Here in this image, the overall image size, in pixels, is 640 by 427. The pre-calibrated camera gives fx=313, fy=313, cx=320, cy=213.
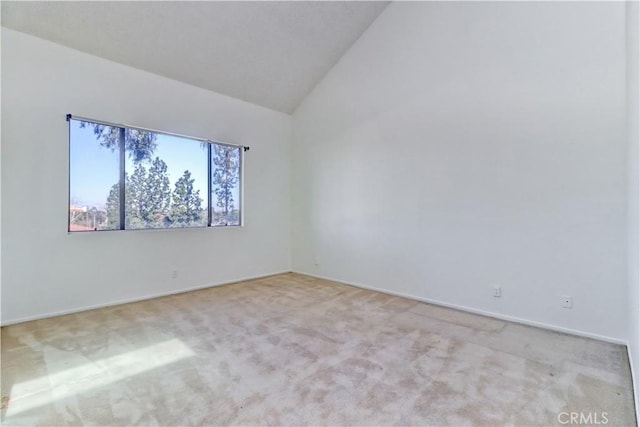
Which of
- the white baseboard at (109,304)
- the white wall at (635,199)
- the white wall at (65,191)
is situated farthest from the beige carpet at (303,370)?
the white wall at (65,191)

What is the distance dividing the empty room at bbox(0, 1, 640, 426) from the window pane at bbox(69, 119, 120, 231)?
0.02 m

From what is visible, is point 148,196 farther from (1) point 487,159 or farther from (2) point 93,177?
(1) point 487,159

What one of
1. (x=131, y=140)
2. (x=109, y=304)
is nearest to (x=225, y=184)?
(x=131, y=140)

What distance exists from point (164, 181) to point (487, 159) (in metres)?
3.73

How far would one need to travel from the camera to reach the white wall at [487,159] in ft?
8.58

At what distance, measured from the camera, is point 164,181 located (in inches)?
155

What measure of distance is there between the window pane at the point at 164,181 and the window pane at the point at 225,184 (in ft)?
0.49

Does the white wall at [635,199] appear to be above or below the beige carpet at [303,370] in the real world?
above

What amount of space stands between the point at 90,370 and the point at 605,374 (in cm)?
343

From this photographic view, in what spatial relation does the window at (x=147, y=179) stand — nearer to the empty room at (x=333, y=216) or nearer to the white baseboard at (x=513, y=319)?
the empty room at (x=333, y=216)

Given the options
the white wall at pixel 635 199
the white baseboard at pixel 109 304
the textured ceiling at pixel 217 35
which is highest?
the textured ceiling at pixel 217 35

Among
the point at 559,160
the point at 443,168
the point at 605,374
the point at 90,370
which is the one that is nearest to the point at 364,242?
the point at 443,168

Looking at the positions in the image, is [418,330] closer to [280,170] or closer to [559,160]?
[559,160]

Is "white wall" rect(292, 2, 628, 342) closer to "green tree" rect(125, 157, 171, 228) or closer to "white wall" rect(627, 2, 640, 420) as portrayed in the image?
"white wall" rect(627, 2, 640, 420)
